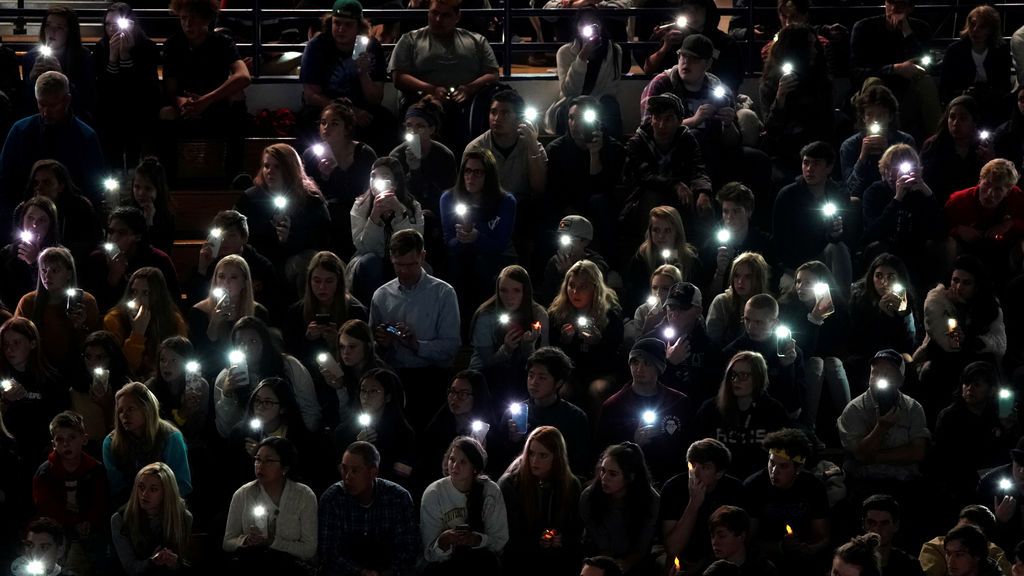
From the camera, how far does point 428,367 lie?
34.6 ft

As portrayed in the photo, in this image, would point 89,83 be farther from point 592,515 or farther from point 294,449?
point 592,515

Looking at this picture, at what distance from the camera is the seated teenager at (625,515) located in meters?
9.66

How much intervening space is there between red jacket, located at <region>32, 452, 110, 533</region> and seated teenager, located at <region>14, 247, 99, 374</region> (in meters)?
0.89

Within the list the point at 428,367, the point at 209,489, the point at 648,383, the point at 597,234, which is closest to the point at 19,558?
the point at 209,489

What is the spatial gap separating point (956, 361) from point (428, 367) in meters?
2.88

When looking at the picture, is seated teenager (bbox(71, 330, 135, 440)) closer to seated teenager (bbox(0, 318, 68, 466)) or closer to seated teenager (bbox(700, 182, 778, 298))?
seated teenager (bbox(0, 318, 68, 466))

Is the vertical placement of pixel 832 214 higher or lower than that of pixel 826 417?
higher

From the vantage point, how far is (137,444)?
9719 millimetres

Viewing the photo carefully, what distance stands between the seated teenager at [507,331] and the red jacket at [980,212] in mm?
2748

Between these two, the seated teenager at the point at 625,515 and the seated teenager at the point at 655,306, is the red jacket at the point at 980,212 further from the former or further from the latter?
the seated teenager at the point at 625,515

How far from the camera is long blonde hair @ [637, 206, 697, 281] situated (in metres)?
11.1

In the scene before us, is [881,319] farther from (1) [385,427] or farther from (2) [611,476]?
(1) [385,427]

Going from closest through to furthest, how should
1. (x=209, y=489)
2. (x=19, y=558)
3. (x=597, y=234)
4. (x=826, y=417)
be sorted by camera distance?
(x=19, y=558)
(x=209, y=489)
(x=826, y=417)
(x=597, y=234)

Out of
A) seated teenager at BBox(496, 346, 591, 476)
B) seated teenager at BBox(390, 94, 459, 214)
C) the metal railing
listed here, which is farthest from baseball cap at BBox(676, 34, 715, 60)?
seated teenager at BBox(496, 346, 591, 476)
